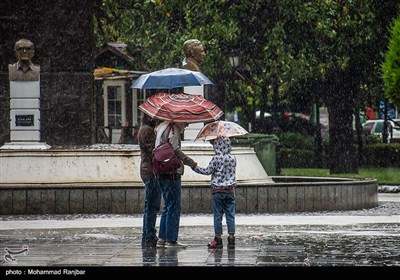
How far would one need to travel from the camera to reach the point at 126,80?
5606cm

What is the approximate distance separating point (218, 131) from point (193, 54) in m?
4.30

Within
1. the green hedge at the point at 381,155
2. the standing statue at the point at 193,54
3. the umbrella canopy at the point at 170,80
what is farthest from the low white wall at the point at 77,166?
the green hedge at the point at 381,155

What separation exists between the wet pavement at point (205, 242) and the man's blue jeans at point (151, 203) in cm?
25

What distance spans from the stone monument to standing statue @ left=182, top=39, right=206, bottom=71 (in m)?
4.73

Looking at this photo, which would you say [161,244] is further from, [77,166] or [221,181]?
[77,166]

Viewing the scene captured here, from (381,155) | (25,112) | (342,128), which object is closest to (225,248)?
(25,112)

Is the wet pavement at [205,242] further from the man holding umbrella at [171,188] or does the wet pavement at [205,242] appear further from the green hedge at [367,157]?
the green hedge at [367,157]

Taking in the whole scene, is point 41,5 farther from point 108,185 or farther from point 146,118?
point 146,118

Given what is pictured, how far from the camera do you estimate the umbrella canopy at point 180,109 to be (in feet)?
52.3

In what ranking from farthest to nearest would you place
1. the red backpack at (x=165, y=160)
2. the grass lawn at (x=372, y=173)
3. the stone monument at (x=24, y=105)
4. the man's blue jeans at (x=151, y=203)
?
the grass lawn at (x=372, y=173) < the stone monument at (x=24, y=105) < the man's blue jeans at (x=151, y=203) < the red backpack at (x=165, y=160)

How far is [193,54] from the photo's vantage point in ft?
66.0

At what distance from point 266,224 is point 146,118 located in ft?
14.8

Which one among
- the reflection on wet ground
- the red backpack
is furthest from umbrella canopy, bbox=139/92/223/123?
the reflection on wet ground
